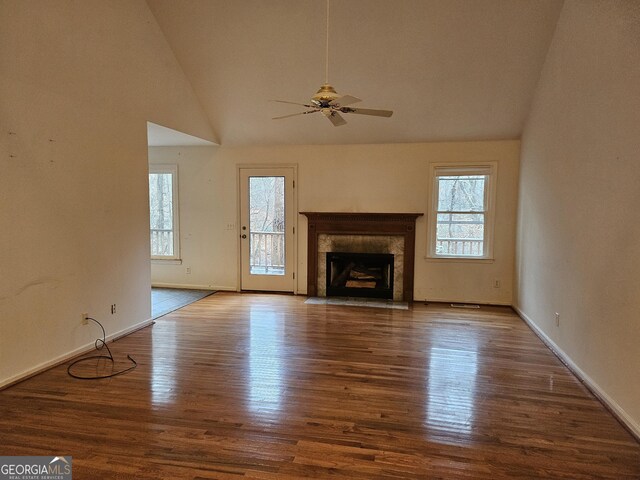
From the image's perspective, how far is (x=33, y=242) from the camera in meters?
3.11

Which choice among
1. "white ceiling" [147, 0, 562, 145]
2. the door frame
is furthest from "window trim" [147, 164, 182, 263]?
"white ceiling" [147, 0, 562, 145]

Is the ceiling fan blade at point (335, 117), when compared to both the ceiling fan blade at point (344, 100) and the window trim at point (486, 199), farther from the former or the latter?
the window trim at point (486, 199)

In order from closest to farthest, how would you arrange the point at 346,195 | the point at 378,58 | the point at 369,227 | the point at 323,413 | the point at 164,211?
the point at 323,413
the point at 378,58
the point at 369,227
the point at 346,195
the point at 164,211

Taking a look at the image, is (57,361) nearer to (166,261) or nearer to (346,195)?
(166,261)

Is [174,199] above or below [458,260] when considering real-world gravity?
above

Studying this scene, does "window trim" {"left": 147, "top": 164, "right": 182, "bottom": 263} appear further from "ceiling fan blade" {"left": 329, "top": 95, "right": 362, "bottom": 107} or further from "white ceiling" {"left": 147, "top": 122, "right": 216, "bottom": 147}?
"ceiling fan blade" {"left": 329, "top": 95, "right": 362, "bottom": 107}

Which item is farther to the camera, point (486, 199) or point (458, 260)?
point (458, 260)

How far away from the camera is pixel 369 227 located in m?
5.89

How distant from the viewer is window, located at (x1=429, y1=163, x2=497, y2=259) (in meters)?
5.67

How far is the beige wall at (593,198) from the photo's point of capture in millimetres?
2520

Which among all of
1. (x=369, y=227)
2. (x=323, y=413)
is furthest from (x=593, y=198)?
(x=369, y=227)

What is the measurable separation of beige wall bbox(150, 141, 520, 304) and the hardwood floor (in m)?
1.70

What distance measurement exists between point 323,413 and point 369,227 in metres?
3.62

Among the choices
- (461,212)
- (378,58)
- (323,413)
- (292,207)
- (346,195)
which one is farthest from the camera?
(292,207)
